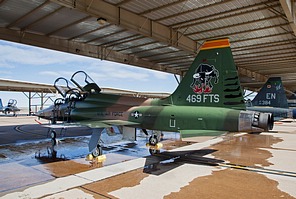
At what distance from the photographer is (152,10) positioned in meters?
9.98

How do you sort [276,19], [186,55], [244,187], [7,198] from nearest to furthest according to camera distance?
[7,198] → [244,187] → [276,19] → [186,55]

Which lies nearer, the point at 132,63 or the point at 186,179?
the point at 186,179

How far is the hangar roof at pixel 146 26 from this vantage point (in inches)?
365

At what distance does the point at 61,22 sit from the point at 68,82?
9.67ft

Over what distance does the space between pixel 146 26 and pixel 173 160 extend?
6576 millimetres

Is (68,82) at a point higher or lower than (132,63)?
lower

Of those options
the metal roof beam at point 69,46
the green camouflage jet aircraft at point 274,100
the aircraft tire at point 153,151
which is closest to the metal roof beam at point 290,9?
the aircraft tire at point 153,151

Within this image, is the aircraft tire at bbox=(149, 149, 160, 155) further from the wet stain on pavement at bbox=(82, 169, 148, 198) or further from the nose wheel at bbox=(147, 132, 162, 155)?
the wet stain on pavement at bbox=(82, 169, 148, 198)

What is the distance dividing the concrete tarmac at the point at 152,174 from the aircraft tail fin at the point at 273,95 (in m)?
9.35

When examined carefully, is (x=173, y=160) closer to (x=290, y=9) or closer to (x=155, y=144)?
(x=155, y=144)

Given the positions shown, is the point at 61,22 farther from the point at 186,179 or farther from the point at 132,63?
the point at 186,179

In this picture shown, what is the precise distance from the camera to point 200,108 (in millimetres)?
7043

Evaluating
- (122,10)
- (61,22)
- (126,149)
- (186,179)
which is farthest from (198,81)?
(61,22)

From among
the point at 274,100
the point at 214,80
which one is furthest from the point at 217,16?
the point at 274,100
